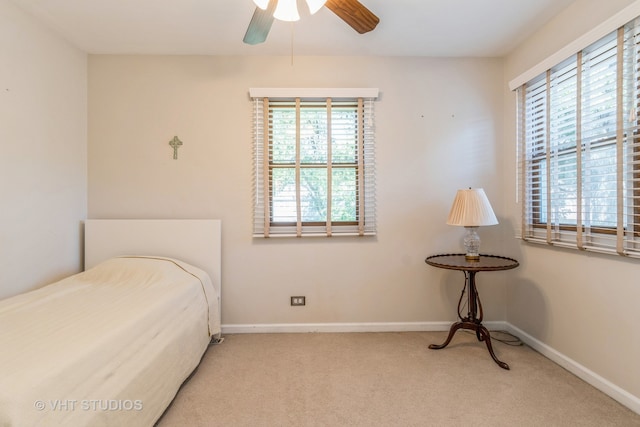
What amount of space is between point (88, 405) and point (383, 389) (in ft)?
4.93

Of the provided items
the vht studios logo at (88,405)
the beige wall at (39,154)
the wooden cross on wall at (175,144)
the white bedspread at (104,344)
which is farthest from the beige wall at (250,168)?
the vht studios logo at (88,405)

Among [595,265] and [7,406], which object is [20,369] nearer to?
[7,406]

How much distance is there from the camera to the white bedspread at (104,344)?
99 centimetres

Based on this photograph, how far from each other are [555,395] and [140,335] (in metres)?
2.38

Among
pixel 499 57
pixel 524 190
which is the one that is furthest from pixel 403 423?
pixel 499 57

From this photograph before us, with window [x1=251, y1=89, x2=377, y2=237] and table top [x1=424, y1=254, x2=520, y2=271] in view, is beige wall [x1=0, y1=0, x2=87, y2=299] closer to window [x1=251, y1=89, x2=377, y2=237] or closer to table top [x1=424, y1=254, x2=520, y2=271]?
window [x1=251, y1=89, x2=377, y2=237]

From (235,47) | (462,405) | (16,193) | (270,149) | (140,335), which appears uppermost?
(235,47)

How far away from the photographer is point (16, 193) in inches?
80.4

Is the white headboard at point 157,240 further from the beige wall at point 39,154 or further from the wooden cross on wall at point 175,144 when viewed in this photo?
the wooden cross on wall at point 175,144

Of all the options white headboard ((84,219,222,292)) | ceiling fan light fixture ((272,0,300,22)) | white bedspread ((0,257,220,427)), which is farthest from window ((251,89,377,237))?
ceiling fan light fixture ((272,0,300,22))

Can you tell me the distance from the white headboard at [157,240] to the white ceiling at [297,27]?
1513mm

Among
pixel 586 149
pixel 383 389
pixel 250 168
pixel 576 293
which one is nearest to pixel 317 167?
pixel 250 168

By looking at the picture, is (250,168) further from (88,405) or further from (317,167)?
(88,405)

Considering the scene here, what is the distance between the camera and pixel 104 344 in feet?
4.07
